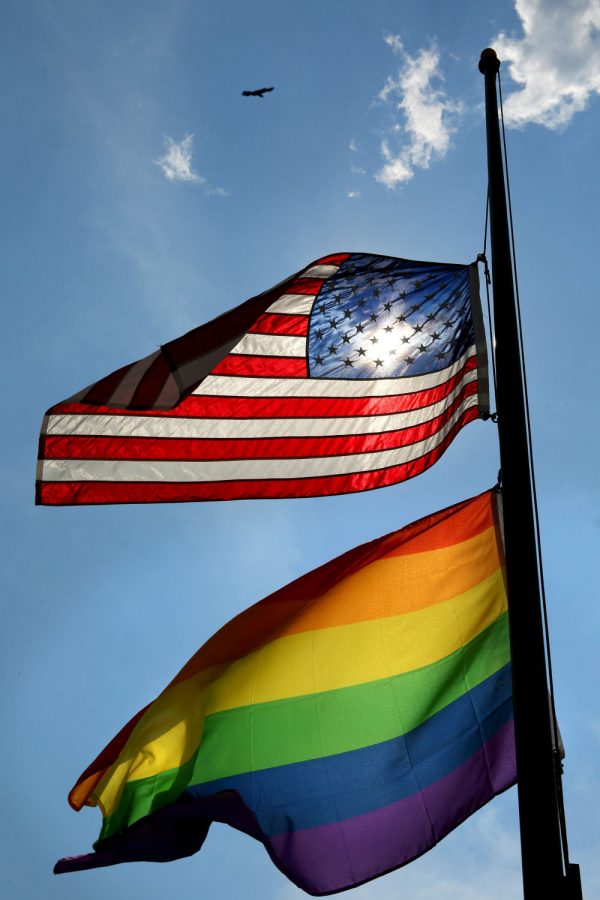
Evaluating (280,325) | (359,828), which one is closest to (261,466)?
(280,325)

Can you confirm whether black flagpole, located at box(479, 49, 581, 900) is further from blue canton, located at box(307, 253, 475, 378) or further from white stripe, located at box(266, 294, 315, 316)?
white stripe, located at box(266, 294, 315, 316)

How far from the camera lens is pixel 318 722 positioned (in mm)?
6344

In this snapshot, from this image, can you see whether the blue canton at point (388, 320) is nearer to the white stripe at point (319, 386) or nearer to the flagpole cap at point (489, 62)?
the white stripe at point (319, 386)

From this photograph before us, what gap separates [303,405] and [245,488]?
3.12 feet

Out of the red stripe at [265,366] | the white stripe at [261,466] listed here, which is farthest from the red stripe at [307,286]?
the white stripe at [261,466]

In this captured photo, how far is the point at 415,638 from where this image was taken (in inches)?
259

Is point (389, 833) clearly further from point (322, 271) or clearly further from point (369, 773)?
point (322, 271)

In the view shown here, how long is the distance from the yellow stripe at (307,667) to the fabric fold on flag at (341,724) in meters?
0.01

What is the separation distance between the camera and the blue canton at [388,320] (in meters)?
7.89

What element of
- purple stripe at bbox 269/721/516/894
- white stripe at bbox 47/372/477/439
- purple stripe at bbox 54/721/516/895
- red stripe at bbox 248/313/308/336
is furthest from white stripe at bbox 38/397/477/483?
purple stripe at bbox 269/721/516/894

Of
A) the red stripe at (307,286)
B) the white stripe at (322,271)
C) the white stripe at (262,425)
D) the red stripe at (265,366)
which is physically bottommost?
the white stripe at (262,425)

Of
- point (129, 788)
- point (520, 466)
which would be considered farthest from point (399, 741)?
point (520, 466)

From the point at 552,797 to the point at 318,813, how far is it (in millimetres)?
2344

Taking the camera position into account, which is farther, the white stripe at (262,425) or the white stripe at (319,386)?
the white stripe at (319,386)
